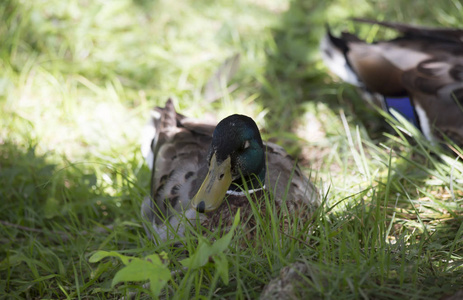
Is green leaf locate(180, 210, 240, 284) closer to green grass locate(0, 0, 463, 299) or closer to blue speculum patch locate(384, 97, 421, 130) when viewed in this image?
green grass locate(0, 0, 463, 299)

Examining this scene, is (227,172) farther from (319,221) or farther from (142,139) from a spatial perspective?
(142,139)

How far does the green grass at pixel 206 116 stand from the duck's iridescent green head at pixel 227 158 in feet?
0.81

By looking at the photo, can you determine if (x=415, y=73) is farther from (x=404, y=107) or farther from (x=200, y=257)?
(x=200, y=257)

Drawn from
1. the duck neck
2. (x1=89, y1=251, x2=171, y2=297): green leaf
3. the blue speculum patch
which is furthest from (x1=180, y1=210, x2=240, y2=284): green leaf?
the blue speculum patch

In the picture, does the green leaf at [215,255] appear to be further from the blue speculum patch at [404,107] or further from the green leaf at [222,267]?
the blue speculum patch at [404,107]

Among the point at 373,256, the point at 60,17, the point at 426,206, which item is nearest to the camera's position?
the point at 373,256

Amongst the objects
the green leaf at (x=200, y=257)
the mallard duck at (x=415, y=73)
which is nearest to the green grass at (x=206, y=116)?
the green leaf at (x=200, y=257)

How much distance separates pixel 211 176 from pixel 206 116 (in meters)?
1.63

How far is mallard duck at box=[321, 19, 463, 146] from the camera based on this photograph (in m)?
3.16

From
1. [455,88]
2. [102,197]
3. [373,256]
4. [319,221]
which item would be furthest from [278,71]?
[373,256]

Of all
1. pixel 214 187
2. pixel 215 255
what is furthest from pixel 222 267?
pixel 214 187

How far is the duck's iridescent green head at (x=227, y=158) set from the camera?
230 centimetres

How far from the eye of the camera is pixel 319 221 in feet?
7.22

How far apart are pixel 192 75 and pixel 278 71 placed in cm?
77
